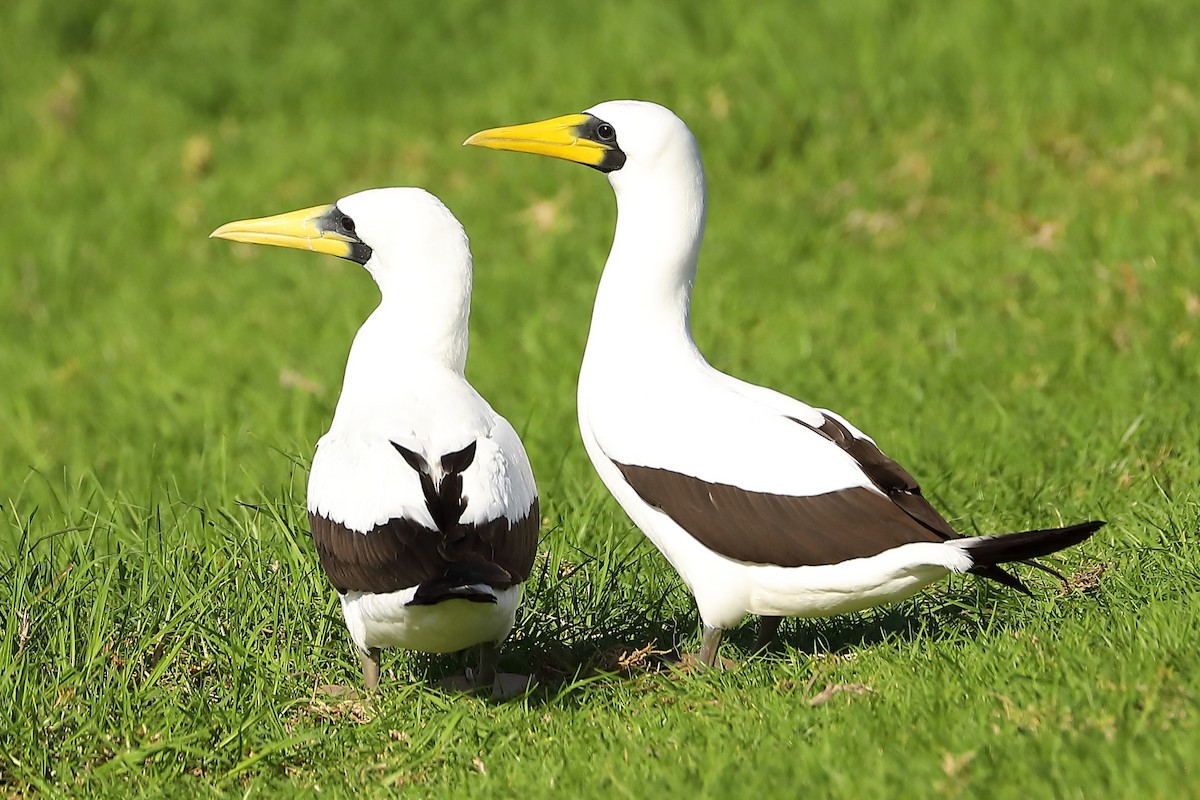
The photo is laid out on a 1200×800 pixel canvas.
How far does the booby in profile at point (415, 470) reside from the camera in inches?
173

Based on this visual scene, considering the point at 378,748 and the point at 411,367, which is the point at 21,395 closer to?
the point at 411,367

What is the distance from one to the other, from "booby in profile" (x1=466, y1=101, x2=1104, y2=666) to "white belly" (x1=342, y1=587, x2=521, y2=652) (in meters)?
0.57

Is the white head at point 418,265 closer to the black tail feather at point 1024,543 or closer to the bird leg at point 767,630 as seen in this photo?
the bird leg at point 767,630

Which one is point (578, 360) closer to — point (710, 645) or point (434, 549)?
point (710, 645)

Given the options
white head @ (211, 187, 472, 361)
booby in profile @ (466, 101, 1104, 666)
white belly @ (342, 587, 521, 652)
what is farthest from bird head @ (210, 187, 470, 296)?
white belly @ (342, 587, 521, 652)

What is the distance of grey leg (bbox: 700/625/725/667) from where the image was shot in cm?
483

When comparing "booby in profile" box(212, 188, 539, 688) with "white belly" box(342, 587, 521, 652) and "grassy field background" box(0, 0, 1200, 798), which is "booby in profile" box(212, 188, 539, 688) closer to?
A: "white belly" box(342, 587, 521, 652)

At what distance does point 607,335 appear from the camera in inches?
202

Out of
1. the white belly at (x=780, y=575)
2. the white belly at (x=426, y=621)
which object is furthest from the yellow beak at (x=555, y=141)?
the white belly at (x=426, y=621)

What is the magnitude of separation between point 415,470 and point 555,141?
1.44 metres

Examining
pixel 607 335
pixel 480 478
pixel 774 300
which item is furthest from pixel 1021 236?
pixel 480 478

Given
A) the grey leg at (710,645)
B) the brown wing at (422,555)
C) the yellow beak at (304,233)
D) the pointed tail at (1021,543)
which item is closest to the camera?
the pointed tail at (1021,543)

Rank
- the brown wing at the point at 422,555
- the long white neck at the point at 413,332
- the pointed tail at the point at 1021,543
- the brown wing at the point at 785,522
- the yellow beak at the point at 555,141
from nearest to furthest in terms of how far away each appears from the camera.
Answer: the pointed tail at the point at 1021,543 → the brown wing at the point at 422,555 → the brown wing at the point at 785,522 → the long white neck at the point at 413,332 → the yellow beak at the point at 555,141

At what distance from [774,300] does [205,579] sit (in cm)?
420
